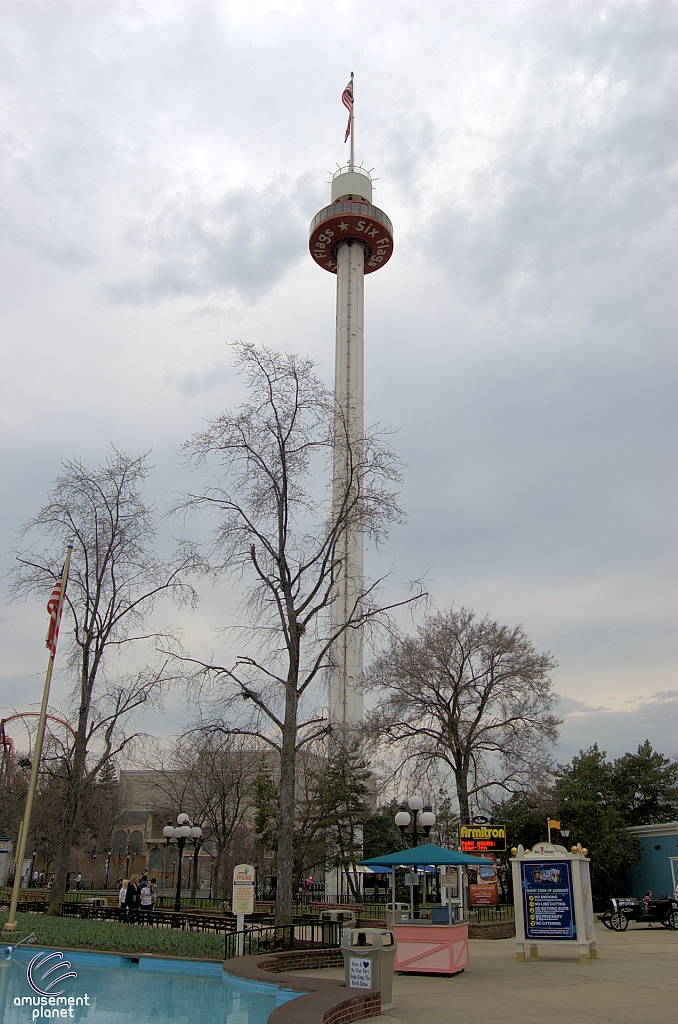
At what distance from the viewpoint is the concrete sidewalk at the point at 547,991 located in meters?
10.3

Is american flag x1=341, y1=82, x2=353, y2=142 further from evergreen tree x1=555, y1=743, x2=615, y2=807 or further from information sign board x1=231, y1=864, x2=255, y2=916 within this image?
information sign board x1=231, y1=864, x2=255, y2=916

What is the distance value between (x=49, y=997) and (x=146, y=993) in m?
1.54

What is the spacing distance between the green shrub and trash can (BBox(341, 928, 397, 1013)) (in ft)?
18.0

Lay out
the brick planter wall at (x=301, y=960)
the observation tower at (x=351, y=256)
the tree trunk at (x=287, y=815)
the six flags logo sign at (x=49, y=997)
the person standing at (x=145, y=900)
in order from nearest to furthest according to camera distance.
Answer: the six flags logo sign at (x=49, y=997), the brick planter wall at (x=301, y=960), the tree trunk at (x=287, y=815), the person standing at (x=145, y=900), the observation tower at (x=351, y=256)

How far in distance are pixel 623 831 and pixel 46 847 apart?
5064 centimetres

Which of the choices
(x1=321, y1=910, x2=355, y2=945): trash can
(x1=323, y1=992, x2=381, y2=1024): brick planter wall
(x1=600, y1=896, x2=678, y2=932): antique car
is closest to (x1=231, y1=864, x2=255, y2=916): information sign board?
(x1=321, y1=910, x2=355, y2=945): trash can

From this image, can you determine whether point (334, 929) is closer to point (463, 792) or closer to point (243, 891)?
point (243, 891)

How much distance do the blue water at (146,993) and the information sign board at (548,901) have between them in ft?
23.2

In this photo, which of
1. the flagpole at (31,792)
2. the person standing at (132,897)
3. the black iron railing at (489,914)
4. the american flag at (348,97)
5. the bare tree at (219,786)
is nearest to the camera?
the flagpole at (31,792)

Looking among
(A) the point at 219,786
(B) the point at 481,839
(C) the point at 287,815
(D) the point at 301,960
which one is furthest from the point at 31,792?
(A) the point at 219,786

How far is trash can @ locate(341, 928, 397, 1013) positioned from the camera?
10562 mm

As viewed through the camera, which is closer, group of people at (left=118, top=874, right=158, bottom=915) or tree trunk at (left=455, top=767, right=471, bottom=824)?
group of people at (left=118, top=874, right=158, bottom=915)

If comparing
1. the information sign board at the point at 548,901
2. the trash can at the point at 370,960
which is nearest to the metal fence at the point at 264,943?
the information sign board at the point at 548,901

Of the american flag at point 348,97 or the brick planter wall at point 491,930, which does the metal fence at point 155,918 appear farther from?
the american flag at point 348,97
